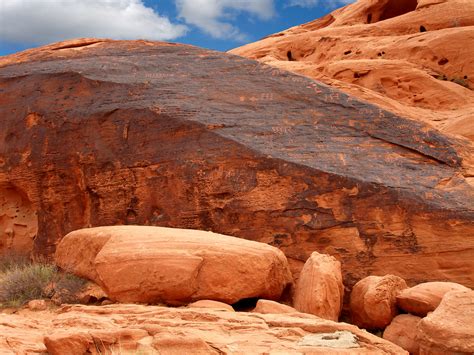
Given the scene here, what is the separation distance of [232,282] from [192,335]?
160 cm

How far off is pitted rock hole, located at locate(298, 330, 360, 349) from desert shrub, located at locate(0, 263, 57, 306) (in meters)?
3.88

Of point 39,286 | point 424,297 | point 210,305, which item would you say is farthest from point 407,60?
point 39,286

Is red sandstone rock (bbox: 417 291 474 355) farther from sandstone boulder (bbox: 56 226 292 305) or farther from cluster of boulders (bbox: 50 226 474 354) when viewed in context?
sandstone boulder (bbox: 56 226 292 305)

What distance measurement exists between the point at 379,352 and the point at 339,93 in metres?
5.14

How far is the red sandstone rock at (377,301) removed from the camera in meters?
6.18

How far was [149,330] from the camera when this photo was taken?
5.00 meters

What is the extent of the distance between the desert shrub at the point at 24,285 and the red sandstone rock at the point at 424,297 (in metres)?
4.38

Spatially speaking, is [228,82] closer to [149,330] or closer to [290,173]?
[290,173]

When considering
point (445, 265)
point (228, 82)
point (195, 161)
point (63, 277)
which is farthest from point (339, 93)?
point (63, 277)

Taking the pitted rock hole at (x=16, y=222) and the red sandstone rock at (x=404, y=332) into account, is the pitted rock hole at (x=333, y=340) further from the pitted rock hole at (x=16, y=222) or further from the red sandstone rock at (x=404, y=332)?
the pitted rock hole at (x=16, y=222)

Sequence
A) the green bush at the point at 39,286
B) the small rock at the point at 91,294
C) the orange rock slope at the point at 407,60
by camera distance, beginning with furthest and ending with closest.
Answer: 1. the orange rock slope at the point at 407,60
2. the green bush at the point at 39,286
3. the small rock at the point at 91,294

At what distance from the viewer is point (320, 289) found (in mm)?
6344

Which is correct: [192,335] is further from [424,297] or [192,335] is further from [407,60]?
[407,60]

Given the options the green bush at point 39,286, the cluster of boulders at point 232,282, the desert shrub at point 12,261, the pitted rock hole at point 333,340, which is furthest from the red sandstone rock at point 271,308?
the desert shrub at point 12,261
